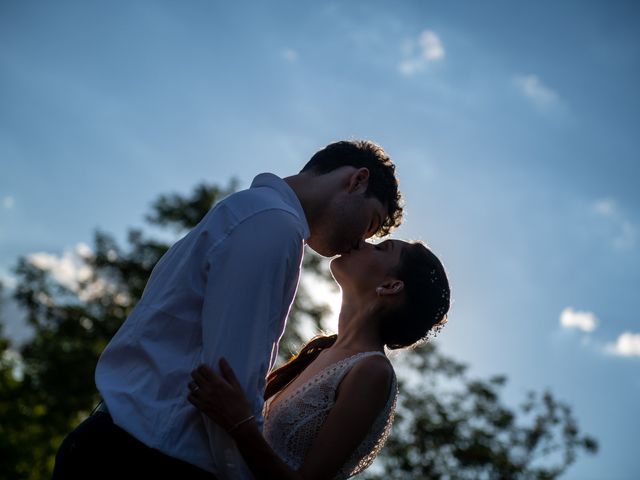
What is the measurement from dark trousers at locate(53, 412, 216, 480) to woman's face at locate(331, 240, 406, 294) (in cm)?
170

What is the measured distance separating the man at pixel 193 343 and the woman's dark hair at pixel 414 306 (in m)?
1.42

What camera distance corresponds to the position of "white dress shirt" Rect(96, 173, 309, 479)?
2.06 m

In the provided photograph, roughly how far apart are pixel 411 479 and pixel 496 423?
3619 mm

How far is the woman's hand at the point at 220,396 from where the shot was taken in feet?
6.61

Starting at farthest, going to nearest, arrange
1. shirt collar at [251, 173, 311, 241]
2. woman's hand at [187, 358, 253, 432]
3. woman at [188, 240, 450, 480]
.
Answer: shirt collar at [251, 173, 311, 241] → woman at [188, 240, 450, 480] → woman's hand at [187, 358, 253, 432]

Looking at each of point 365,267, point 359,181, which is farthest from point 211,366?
point 365,267

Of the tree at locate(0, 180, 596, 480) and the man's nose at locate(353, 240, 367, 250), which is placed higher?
the tree at locate(0, 180, 596, 480)

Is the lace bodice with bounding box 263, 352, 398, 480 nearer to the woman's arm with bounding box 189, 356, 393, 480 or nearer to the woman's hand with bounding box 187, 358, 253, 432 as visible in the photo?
the woman's arm with bounding box 189, 356, 393, 480

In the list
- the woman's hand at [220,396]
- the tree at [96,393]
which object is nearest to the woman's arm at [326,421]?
the woman's hand at [220,396]

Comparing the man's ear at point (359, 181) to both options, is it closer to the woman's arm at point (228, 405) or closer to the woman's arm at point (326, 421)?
the woman's arm at point (326, 421)

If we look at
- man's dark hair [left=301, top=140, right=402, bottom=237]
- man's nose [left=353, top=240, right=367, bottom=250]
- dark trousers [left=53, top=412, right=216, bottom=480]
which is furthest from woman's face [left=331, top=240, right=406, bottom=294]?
dark trousers [left=53, top=412, right=216, bottom=480]

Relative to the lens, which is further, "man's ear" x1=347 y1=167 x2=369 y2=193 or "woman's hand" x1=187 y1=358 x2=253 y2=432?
"man's ear" x1=347 y1=167 x2=369 y2=193

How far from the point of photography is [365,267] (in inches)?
141

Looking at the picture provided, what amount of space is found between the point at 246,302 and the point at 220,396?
0.33 meters
